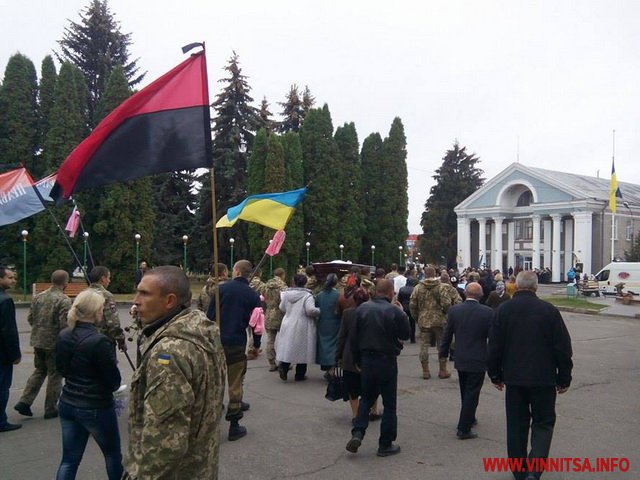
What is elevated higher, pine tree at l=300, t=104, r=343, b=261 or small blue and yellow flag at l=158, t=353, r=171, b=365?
pine tree at l=300, t=104, r=343, b=261

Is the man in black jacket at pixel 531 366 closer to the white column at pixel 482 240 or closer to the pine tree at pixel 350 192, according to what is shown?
the pine tree at pixel 350 192

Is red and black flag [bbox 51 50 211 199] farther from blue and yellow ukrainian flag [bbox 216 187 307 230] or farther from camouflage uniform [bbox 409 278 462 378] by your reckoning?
camouflage uniform [bbox 409 278 462 378]

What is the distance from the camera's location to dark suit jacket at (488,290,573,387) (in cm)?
500

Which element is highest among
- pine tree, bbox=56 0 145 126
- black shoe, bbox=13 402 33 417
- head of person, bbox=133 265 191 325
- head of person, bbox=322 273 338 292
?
pine tree, bbox=56 0 145 126

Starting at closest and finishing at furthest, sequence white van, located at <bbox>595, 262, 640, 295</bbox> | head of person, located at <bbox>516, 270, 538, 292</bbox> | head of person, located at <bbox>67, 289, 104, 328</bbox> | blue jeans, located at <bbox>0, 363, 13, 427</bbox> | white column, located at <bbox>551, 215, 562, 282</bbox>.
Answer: head of person, located at <bbox>67, 289, 104, 328</bbox>
head of person, located at <bbox>516, 270, 538, 292</bbox>
blue jeans, located at <bbox>0, 363, 13, 427</bbox>
white van, located at <bbox>595, 262, 640, 295</bbox>
white column, located at <bbox>551, 215, 562, 282</bbox>

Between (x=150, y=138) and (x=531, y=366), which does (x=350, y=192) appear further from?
(x=531, y=366)

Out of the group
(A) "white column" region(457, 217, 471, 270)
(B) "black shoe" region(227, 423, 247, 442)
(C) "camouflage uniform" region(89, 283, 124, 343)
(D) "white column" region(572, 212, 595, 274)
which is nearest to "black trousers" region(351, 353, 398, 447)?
(B) "black shoe" region(227, 423, 247, 442)

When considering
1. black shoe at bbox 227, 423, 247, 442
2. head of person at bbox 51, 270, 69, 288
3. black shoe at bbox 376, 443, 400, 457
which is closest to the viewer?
black shoe at bbox 376, 443, 400, 457

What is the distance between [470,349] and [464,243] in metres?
56.8

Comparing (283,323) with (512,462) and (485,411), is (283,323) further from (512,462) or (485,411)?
(512,462)

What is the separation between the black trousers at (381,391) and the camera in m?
5.83

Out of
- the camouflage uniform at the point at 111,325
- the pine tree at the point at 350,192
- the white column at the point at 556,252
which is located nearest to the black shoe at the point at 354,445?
the camouflage uniform at the point at 111,325

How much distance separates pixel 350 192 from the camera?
147ft

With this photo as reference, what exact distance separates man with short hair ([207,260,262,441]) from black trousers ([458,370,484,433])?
2575 millimetres
